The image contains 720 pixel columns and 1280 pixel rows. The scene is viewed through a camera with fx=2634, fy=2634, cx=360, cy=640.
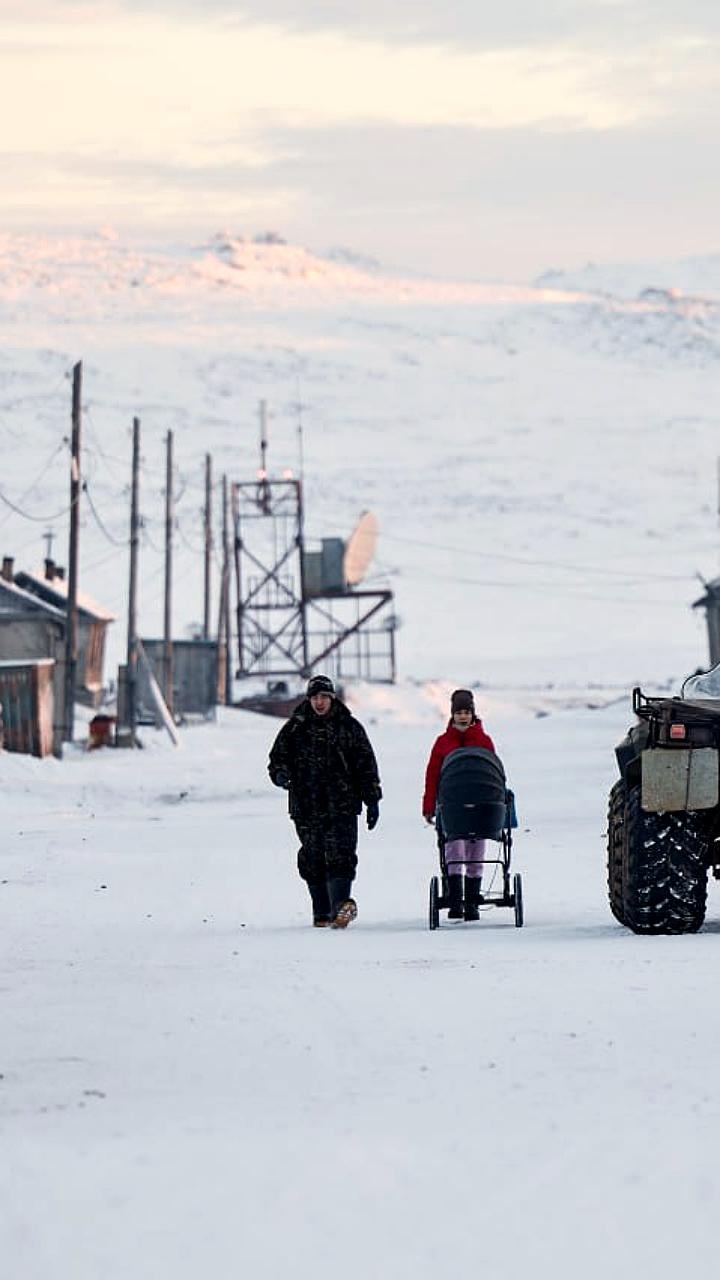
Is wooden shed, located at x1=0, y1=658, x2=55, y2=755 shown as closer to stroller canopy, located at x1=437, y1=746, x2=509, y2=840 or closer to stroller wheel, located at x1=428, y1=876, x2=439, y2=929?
stroller canopy, located at x1=437, y1=746, x2=509, y2=840

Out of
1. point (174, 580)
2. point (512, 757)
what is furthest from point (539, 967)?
point (174, 580)

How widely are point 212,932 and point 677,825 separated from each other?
287 cm

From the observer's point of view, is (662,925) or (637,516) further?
(637,516)

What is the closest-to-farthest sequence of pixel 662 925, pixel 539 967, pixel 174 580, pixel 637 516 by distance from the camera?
pixel 539 967
pixel 662 925
pixel 174 580
pixel 637 516

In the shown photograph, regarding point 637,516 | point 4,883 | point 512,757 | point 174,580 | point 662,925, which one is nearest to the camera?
point 662,925

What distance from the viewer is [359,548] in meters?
82.1

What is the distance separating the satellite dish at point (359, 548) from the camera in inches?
3162

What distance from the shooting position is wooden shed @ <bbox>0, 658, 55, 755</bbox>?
1722 inches

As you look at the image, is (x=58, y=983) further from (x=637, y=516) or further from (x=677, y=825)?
(x=637, y=516)

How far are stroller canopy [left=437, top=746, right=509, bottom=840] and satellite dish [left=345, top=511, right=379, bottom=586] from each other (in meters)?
63.5

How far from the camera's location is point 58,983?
1212cm

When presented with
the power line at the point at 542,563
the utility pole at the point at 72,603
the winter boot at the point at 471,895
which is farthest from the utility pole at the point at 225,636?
the power line at the point at 542,563

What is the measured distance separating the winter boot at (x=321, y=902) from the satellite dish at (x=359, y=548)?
2490 inches

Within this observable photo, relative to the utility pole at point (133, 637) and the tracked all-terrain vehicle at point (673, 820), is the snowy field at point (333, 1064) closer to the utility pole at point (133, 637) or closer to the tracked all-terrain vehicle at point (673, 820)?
the tracked all-terrain vehicle at point (673, 820)
